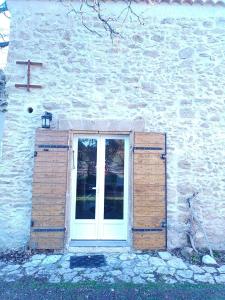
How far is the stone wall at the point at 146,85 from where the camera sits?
518 cm

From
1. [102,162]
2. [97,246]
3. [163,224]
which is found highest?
[102,162]

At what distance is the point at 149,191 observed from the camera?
198 inches

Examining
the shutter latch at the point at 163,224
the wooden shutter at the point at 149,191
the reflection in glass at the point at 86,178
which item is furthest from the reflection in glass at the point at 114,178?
the shutter latch at the point at 163,224

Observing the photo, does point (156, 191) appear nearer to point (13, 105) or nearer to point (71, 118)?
point (71, 118)

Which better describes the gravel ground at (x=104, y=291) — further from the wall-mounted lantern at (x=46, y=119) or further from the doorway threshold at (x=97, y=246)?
the wall-mounted lantern at (x=46, y=119)

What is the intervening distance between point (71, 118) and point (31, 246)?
254 cm

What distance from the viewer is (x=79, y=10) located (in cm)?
536

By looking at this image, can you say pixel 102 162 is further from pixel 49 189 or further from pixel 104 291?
pixel 104 291

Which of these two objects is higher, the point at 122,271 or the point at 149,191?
the point at 149,191

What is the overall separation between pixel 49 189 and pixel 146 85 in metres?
2.86

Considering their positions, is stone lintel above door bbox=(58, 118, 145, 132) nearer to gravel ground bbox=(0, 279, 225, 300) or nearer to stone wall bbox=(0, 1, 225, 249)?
stone wall bbox=(0, 1, 225, 249)

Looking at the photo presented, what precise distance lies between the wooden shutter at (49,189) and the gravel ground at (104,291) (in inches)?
40.4

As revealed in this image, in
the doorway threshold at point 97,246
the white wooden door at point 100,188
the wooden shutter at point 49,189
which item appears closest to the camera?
the wooden shutter at point 49,189

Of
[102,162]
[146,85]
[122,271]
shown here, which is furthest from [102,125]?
[122,271]
